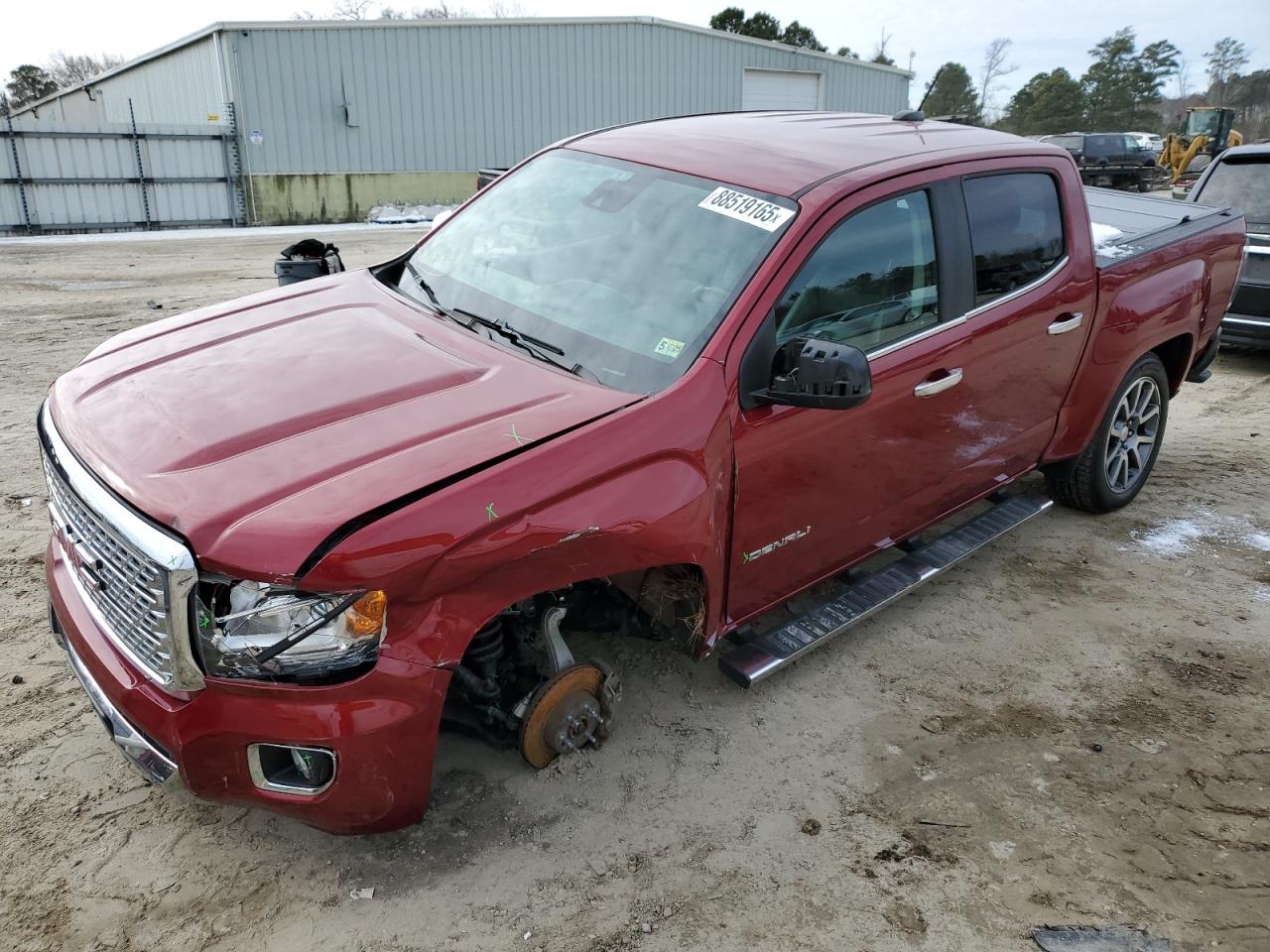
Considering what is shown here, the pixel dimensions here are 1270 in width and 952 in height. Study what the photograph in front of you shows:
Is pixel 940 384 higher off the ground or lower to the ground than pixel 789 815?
higher

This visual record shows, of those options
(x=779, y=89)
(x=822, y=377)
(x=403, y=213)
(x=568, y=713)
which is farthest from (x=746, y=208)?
(x=779, y=89)

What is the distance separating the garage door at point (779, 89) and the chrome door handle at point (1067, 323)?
84.2 feet

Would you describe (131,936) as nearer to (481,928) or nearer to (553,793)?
(481,928)

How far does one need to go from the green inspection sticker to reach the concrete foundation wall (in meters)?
21.2

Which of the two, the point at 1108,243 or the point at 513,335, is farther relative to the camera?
the point at 1108,243

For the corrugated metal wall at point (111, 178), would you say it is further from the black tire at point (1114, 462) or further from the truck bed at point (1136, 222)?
the black tire at point (1114, 462)

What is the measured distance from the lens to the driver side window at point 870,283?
120 inches

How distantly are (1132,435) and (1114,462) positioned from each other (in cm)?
20

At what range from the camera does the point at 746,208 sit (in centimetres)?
313

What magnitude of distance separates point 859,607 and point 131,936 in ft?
8.53

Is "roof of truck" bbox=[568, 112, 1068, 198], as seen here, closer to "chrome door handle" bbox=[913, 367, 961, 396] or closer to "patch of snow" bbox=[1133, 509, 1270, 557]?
"chrome door handle" bbox=[913, 367, 961, 396]

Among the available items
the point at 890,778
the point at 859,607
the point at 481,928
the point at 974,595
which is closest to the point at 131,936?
the point at 481,928

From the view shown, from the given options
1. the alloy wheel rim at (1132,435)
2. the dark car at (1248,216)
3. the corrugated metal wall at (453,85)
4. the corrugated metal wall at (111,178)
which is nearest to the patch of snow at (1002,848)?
the alloy wheel rim at (1132,435)

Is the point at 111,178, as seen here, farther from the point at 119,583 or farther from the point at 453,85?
the point at 119,583
